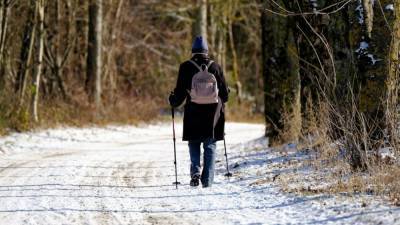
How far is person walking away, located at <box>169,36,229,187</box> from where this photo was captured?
9750 mm

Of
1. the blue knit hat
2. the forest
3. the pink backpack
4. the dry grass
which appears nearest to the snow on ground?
the forest

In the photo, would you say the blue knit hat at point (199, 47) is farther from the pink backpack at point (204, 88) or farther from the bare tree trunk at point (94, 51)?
the bare tree trunk at point (94, 51)

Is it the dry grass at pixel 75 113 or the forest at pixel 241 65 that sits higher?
the forest at pixel 241 65

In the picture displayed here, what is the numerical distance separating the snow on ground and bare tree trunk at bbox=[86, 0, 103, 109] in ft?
31.8

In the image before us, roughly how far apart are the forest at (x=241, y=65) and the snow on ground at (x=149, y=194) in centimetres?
84

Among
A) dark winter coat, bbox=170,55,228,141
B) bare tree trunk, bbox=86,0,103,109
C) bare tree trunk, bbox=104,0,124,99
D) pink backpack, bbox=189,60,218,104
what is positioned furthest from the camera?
bare tree trunk, bbox=104,0,124,99

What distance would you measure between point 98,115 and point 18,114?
5.45 meters

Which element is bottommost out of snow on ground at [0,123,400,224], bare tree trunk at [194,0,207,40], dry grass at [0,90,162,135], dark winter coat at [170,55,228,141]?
dry grass at [0,90,162,135]

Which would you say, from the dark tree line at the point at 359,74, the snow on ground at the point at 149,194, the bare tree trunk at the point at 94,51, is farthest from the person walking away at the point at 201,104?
the bare tree trunk at the point at 94,51

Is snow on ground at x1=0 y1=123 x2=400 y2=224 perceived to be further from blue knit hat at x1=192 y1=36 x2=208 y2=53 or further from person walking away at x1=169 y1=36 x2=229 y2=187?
blue knit hat at x1=192 y1=36 x2=208 y2=53

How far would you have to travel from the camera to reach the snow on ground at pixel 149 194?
24.7 ft

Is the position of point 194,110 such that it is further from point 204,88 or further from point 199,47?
point 199,47

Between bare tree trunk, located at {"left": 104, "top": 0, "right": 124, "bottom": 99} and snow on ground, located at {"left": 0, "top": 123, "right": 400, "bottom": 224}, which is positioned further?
bare tree trunk, located at {"left": 104, "top": 0, "right": 124, "bottom": 99}

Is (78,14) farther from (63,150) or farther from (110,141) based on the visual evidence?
(63,150)
